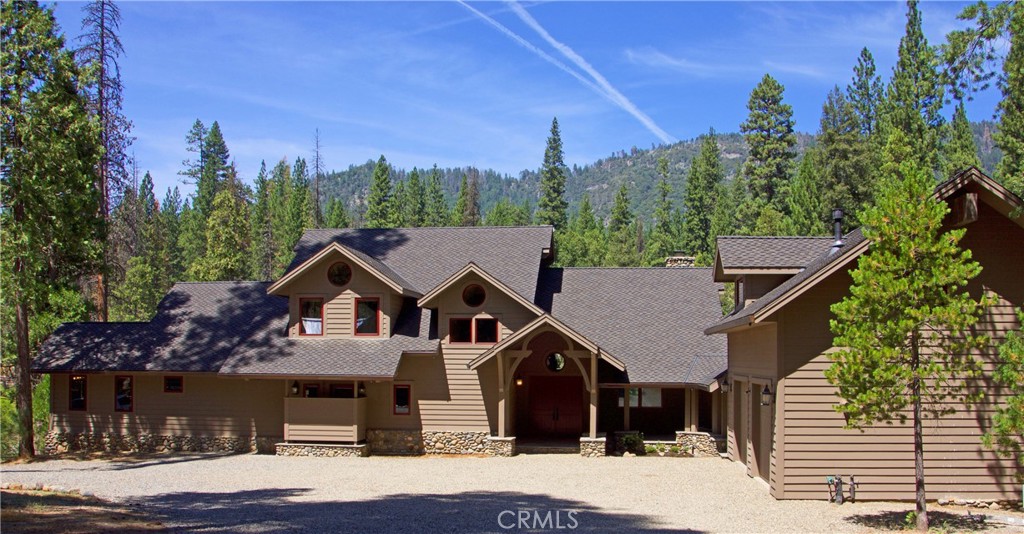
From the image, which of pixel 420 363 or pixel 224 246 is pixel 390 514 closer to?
pixel 420 363

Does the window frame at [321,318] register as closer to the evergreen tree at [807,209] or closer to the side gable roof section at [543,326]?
the side gable roof section at [543,326]

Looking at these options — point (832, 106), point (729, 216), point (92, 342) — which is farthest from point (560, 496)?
point (729, 216)

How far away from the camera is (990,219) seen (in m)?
15.6

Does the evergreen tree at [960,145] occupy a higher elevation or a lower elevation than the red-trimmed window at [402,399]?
higher

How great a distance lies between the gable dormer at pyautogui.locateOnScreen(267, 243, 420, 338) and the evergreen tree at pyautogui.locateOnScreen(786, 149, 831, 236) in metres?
25.7

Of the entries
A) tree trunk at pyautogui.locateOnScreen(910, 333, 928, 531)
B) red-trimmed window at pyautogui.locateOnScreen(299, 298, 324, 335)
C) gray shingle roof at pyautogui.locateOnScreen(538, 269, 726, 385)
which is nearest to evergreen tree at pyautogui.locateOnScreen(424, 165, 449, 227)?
gray shingle roof at pyautogui.locateOnScreen(538, 269, 726, 385)

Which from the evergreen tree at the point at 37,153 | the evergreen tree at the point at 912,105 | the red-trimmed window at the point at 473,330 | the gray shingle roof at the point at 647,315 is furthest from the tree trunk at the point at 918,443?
the evergreen tree at the point at 912,105

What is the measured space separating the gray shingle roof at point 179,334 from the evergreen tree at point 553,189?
6087cm

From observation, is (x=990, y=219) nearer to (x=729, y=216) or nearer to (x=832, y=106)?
(x=832, y=106)

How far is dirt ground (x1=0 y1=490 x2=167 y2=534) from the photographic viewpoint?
10.8 metres

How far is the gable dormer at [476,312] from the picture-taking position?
2448cm

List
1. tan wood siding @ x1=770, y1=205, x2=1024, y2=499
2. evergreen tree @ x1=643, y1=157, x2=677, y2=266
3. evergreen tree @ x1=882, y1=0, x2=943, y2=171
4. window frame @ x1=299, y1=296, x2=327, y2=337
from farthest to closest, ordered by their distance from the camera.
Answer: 1. evergreen tree @ x1=643, y1=157, x2=677, y2=266
2. evergreen tree @ x1=882, y1=0, x2=943, y2=171
3. window frame @ x1=299, y1=296, x2=327, y2=337
4. tan wood siding @ x1=770, y1=205, x2=1024, y2=499

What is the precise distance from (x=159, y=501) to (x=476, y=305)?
1130 cm

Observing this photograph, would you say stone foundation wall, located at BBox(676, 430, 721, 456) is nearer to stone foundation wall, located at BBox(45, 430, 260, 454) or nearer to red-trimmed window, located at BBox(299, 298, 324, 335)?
red-trimmed window, located at BBox(299, 298, 324, 335)
